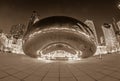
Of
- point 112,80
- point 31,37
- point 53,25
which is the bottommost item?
point 112,80

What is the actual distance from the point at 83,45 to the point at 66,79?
57 cm

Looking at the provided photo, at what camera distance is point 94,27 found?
145cm

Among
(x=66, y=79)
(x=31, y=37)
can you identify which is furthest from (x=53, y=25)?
(x=66, y=79)

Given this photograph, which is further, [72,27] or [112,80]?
[72,27]

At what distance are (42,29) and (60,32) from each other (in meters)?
0.23

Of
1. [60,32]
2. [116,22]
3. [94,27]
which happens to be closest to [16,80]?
[60,32]

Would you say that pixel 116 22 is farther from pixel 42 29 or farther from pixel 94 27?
pixel 42 29

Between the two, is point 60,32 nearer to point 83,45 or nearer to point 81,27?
point 81,27

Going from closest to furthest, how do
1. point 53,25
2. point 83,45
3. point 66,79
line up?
1. point 66,79
2. point 53,25
3. point 83,45

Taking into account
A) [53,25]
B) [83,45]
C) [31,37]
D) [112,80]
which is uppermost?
[53,25]

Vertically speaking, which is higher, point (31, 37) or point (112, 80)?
point (31, 37)

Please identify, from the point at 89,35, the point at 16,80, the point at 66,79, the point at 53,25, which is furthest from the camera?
the point at 89,35

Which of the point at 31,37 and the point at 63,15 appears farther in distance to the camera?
the point at 31,37

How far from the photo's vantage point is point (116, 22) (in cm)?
124
